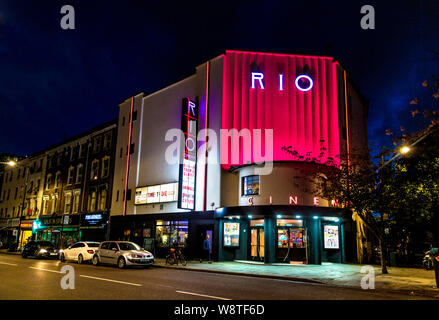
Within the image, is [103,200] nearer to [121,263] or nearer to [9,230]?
[121,263]

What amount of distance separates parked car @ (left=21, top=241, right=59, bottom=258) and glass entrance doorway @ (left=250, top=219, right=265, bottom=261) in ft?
54.7

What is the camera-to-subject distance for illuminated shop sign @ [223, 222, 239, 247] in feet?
80.4

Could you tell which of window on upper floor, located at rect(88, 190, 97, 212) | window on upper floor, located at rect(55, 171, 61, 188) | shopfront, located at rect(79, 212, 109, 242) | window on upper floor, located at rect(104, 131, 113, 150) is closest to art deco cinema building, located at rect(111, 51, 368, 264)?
shopfront, located at rect(79, 212, 109, 242)

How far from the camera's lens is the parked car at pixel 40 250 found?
2786 cm

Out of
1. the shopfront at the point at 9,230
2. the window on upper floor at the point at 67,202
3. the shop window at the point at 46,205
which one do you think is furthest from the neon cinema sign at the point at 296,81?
the shopfront at the point at 9,230

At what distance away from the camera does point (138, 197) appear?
3155 centimetres

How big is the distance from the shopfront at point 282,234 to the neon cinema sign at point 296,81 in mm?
9225

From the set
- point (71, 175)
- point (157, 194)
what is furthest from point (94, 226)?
point (157, 194)

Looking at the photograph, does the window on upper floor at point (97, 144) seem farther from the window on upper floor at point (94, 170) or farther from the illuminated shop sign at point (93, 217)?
the illuminated shop sign at point (93, 217)

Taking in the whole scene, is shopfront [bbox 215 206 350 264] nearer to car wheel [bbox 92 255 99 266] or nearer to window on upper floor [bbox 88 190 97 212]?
car wheel [bbox 92 255 99 266]

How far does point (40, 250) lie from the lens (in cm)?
2784

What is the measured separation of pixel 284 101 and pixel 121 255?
50.5ft
